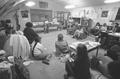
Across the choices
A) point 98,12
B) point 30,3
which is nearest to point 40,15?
point 30,3

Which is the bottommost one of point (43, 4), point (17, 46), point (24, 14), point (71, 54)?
point (71, 54)

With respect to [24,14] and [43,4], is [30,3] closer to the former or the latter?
[24,14]

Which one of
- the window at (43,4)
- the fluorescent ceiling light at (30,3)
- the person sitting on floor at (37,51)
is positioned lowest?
the person sitting on floor at (37,51)

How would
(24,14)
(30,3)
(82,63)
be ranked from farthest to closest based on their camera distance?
(24,14)
(30,3)
(82,63)

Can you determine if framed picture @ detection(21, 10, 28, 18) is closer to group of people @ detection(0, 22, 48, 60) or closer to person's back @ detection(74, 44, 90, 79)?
group of people @ detection(0, 22, 48, 60)

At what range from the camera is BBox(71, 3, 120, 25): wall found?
16.4 feet

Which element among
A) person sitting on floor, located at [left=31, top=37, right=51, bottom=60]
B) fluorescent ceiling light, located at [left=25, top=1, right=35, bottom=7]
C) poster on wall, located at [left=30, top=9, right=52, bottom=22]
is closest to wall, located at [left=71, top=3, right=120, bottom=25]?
poster on wall, located at [left=30, top=9, right=52, bottom=22]

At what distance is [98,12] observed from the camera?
19.1ft

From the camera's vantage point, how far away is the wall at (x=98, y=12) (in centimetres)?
499

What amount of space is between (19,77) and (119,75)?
170 centimetres

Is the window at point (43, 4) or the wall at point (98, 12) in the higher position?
the window at point (43, 4)

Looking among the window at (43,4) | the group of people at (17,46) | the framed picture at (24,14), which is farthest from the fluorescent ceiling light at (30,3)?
the group of people at (17,46)

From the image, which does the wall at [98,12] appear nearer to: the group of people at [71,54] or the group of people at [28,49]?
the group of people at [71,54]

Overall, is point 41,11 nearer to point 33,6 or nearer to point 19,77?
point 33,6
